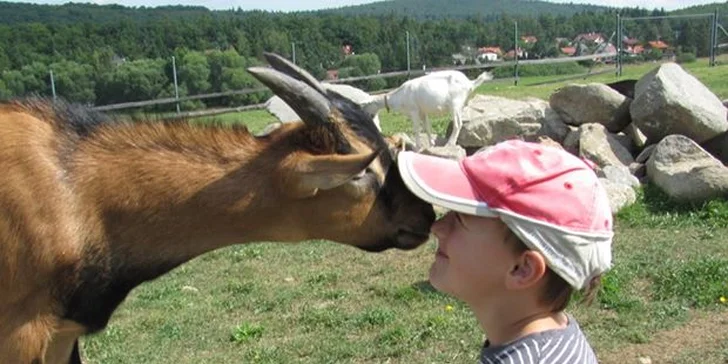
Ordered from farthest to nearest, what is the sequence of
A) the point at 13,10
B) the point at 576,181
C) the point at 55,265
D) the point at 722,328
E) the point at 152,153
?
1. the point at 13,10
2. the point at 722,328
3. the point at 152,153
4. the point at 55,265
5. the point at 576,181

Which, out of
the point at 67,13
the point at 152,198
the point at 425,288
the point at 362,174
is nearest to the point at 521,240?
the point at 362,174

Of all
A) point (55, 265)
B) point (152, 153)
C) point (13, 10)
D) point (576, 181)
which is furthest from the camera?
point (13, 10)

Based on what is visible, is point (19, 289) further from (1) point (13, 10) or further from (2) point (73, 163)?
(1) point (13, 10)

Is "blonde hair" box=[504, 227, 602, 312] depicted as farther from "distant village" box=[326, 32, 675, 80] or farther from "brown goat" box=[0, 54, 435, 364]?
→ "distant village" box=[326, 32, 675, 80]

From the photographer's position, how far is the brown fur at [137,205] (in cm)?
343

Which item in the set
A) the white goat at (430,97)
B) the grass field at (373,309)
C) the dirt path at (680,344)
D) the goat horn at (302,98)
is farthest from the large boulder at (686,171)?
the goat horn at (302,98)

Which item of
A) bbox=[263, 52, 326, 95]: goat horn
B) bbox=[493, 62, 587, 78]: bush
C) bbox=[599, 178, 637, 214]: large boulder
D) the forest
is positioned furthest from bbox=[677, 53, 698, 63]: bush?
bbox=[263, 52, 326, 95]: goat horn

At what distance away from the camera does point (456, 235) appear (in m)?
2.12

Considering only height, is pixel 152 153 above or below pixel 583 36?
above

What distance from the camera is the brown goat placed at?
343 centimetres

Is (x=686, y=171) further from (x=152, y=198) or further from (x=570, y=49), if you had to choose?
(x=570, y=49)

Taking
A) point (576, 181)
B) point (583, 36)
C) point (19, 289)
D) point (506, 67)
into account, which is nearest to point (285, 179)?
point (19, 289)

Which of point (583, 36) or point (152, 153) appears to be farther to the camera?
point (583, 36)

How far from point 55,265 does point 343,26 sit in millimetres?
48471
